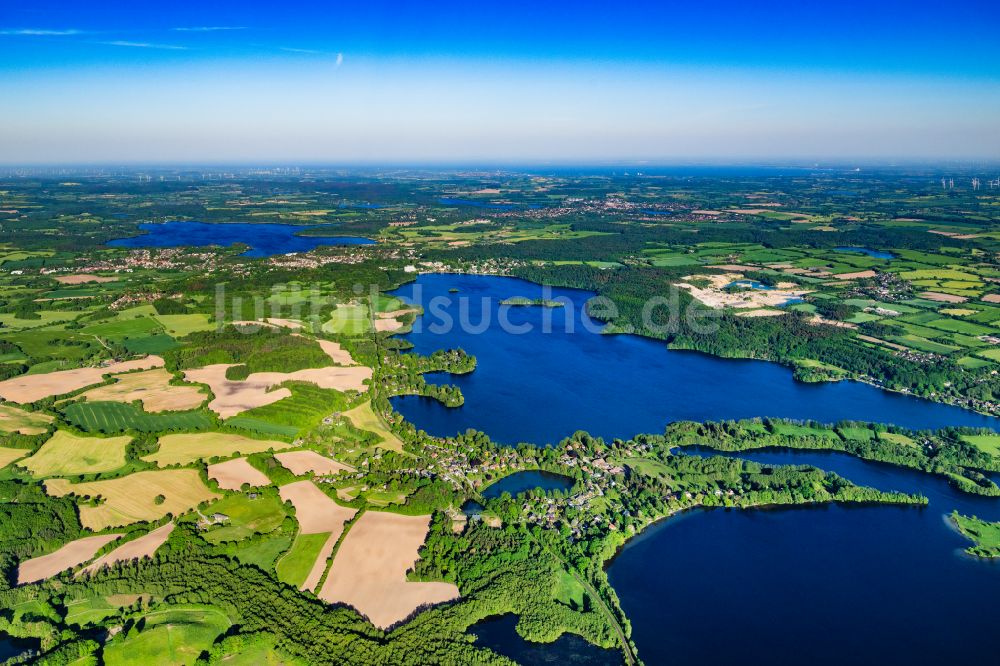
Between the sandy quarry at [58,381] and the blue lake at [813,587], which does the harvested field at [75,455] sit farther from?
the blue lake at [813,587]

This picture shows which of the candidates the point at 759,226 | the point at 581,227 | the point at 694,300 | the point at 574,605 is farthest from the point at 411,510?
the point at 759,226

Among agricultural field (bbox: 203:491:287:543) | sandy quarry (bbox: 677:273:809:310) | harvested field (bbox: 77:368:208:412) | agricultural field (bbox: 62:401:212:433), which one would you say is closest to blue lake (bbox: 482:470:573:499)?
agricultural field (bbox: 203:491:287:543)

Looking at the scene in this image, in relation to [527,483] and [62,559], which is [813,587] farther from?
[62,559]

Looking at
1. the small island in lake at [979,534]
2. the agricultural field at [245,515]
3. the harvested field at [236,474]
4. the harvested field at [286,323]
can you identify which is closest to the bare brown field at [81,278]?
the harvested field at [286,323]

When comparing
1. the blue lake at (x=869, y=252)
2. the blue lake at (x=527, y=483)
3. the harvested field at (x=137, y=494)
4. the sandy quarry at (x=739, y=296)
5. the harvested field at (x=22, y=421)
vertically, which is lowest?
the blue lake at (x=527, y=483)

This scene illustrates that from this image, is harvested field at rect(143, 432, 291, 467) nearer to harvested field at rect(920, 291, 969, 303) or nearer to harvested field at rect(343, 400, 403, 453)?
harvested field at rect(343, 400, 403, 453)

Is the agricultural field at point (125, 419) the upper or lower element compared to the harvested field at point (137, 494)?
upper

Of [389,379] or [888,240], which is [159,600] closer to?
[389,379]

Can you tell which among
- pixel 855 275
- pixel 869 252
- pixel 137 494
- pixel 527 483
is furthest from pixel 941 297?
pixel 137 494
